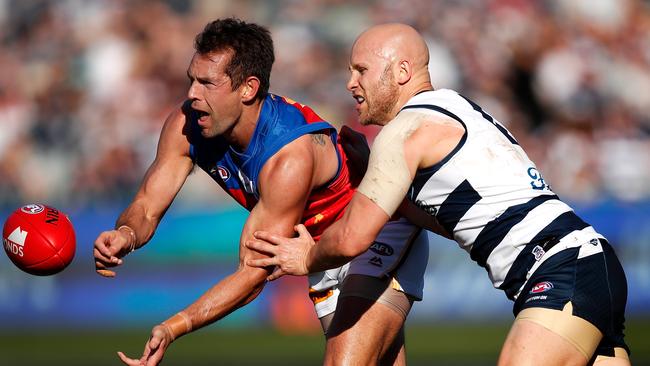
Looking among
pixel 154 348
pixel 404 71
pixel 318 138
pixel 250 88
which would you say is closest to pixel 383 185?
pixel 404 71

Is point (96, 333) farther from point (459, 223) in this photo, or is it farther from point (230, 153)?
point (459, 223)

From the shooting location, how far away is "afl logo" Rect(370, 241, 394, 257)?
754 centimetres

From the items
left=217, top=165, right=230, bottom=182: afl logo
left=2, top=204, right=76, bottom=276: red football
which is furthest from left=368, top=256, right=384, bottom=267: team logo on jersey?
left=2, top=204, right=76, bottom=276: red football

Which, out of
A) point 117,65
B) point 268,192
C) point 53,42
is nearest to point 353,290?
point 268,192

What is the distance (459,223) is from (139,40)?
12111mm

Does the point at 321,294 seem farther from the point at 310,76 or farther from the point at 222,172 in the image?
the point at 310,76

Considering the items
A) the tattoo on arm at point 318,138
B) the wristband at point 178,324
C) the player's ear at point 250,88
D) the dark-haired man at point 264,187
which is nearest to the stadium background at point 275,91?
the dark-haired man at point 264,187

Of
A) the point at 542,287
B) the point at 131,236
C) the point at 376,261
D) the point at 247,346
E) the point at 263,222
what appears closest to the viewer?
the point at 542,287

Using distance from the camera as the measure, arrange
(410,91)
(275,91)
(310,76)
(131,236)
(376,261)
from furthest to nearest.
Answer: (310,76)
(275,91)
(376,261)
(131,236)
(410,91)

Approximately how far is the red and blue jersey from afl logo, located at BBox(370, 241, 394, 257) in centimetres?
36

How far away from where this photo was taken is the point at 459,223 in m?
5.96

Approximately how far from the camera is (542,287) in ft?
18.6

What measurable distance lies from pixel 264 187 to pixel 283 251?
69 centimetres

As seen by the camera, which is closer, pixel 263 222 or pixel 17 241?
pixel 263 222
